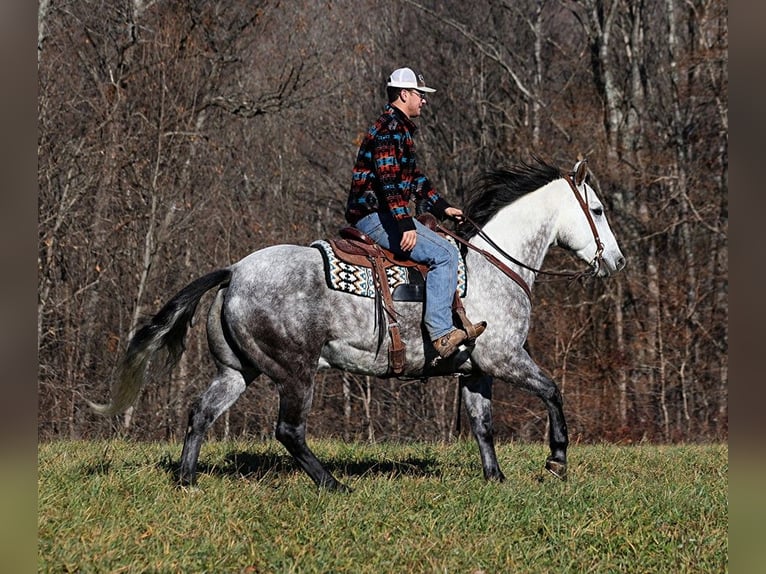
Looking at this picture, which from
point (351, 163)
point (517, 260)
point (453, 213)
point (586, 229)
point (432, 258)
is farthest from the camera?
point (351, 163)

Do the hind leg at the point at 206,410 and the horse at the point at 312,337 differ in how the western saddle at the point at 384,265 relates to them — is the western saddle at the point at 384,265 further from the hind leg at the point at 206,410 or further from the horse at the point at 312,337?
the hind leg at the point at 206,410

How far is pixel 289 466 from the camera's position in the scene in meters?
7.83

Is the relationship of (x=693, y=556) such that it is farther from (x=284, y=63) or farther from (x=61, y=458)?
(x=284, y=63)

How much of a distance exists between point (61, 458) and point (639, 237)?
14206 mm

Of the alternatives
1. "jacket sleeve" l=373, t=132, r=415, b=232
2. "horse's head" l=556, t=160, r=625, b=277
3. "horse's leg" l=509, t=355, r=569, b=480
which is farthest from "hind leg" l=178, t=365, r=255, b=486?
"horse's head" l=556, t=160, r=625, b=277

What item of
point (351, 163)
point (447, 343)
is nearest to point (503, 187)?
point (447, 343)

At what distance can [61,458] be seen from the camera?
7488 millimetres

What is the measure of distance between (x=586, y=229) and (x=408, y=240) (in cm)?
192

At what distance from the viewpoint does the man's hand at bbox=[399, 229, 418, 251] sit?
262 inches

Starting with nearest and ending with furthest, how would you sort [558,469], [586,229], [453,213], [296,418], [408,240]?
[296,418], [408,240], [558,469], [453,213], [586,229]

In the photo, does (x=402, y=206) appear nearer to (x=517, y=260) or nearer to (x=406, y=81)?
(x=406, y=81)

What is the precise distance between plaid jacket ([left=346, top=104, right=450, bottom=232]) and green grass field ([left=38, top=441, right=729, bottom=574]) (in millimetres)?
2057
